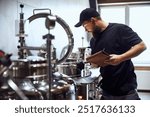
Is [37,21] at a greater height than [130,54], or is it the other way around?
[37,21]

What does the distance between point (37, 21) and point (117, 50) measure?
1.07 ft

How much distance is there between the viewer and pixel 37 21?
0.75 meters

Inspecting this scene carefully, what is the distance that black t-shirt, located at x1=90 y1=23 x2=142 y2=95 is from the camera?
899mm

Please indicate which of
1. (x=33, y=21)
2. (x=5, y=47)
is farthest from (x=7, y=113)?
(x=33, y=21)

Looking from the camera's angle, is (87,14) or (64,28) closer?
(64,28)

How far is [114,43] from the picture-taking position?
90 centimetres

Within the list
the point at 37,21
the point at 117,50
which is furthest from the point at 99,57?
the point at 37,21

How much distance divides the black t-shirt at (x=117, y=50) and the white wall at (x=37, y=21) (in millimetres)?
79

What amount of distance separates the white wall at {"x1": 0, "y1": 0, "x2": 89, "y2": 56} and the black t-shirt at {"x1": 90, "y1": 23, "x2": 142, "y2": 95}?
0.08 m

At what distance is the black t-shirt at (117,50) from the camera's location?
2.95 feet

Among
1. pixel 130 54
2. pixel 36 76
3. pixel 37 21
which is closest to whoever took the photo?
pixel 36 76

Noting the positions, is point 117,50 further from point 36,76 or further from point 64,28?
point 36,76

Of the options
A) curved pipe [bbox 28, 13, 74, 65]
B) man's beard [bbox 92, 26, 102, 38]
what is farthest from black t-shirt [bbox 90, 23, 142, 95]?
curved pipe [bbox 28, 13, 74, 65]

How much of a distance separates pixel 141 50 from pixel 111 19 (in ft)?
0.58
